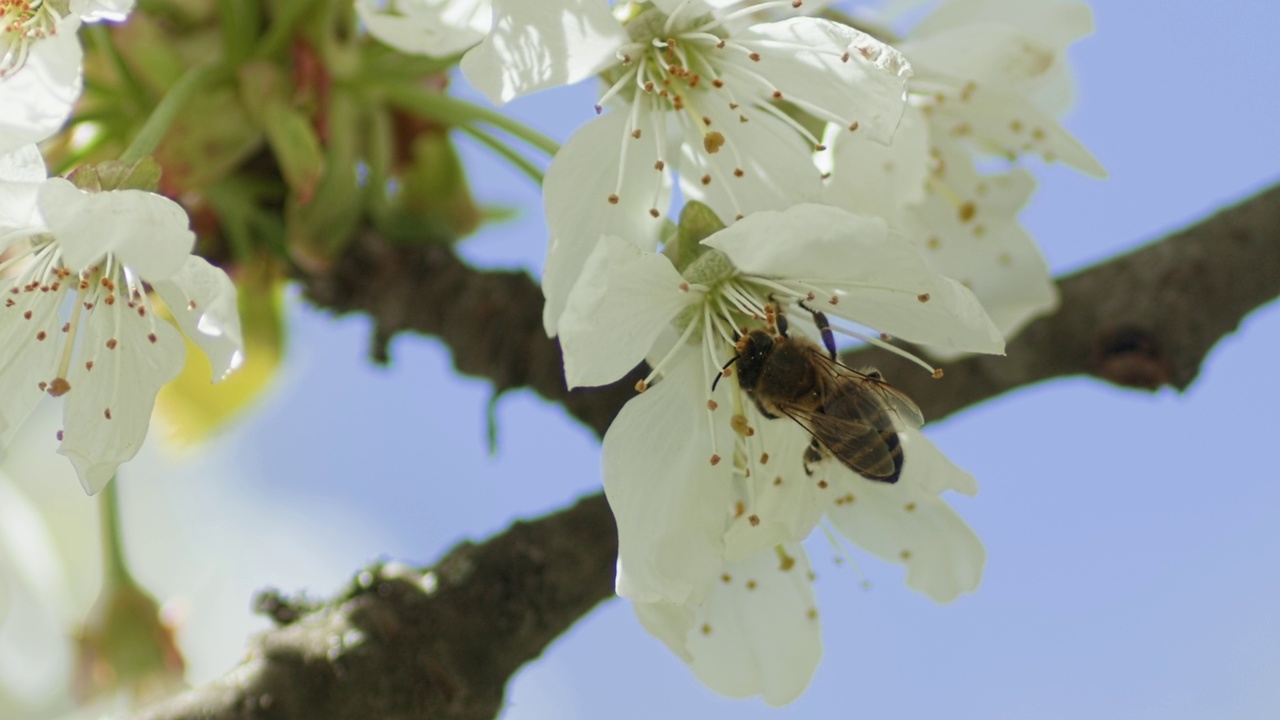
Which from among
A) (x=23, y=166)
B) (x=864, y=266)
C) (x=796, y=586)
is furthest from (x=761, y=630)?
(x=23, y=166)

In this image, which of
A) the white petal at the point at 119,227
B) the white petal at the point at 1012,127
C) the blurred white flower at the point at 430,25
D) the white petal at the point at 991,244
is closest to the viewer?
the white petal at the point at 119,227

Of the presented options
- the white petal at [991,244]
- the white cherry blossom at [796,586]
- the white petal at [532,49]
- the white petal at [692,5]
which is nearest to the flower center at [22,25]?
the white petal at [532,49]

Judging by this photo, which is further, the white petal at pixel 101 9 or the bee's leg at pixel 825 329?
the bee's leg at pixel 825 329

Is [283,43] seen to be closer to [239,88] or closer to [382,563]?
[239,88]

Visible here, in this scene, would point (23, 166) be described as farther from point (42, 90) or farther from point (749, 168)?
point (749, 168)

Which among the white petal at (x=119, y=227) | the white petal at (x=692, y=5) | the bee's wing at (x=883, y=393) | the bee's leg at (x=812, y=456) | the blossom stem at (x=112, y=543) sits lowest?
the blossom stem at (x=112, y=543)

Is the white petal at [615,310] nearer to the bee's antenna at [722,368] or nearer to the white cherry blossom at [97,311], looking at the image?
the bee's antenna at [722,368]

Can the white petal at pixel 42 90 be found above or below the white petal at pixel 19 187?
above

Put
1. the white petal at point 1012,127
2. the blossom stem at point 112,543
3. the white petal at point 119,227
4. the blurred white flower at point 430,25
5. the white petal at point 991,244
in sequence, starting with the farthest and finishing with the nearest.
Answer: the blossom stem at point 112,543, the white petal at point 991,244, the white petal at point 1012,127, the blurred white flower at point 430,25, the white petal at point 119,227
